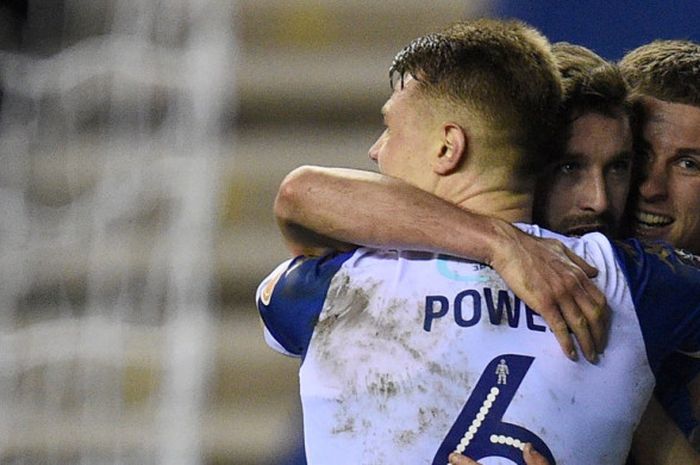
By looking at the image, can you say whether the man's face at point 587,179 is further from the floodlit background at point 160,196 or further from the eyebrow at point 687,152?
the floodlit background at point 160,196

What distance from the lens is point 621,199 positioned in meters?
1.58

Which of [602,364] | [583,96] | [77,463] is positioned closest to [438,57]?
[583,96]

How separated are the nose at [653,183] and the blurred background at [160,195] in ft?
4.38

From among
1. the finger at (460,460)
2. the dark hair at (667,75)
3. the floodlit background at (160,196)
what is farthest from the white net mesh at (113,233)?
the finger at (460,460)

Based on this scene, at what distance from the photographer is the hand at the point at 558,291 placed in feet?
4.37

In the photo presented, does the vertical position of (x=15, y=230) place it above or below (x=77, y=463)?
above

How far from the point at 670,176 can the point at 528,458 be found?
1.68ft

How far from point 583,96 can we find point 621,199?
0.13 m

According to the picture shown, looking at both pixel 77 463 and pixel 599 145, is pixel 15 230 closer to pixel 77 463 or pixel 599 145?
pixel 77 463

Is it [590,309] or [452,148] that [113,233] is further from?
[590,309]

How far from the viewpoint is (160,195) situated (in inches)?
121

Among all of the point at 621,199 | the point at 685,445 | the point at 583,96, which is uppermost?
the point at 583,96

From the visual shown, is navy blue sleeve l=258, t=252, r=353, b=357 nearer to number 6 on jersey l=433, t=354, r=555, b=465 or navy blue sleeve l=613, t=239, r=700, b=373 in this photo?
number 6 on jersey l=433, t=354, r=555, b=465

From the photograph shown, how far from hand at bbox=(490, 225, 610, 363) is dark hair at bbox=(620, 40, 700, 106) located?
0.41m
